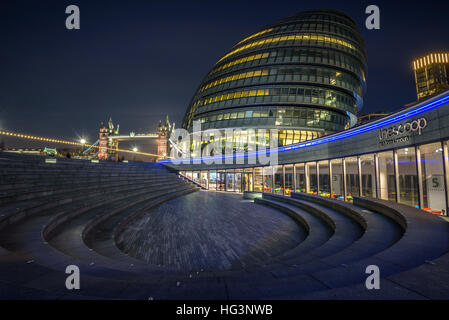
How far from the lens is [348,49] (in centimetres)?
4931

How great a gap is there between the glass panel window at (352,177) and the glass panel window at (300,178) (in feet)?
21.5

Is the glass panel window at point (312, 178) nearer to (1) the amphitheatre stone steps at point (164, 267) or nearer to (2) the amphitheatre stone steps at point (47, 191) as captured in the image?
(1) the amphitheatre stone steps at point (164, 267)

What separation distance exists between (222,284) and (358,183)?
16.5m

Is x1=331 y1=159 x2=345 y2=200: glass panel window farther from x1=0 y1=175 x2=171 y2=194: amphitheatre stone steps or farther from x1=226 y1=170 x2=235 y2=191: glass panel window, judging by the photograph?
x1=0 y1=175 x2=171 y2=194: amphitheatre stone steps

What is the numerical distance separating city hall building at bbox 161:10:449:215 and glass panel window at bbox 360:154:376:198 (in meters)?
0.08

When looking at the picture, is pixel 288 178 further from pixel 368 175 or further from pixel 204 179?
pixel 204 179

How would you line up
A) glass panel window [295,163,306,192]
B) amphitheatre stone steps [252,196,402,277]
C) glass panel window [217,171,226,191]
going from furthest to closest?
glass panel window [217,171,226,191] → glass panel window [295,163,306,192] → amphitheatre stone steps [252,196,402,277]

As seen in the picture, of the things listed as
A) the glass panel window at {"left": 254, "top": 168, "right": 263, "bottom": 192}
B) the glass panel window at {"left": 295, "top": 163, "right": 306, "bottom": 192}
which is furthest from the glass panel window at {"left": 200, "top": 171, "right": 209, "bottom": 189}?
the glass panel window at {"left": 295, "top": 163, "right": 306, "bottom": 192}

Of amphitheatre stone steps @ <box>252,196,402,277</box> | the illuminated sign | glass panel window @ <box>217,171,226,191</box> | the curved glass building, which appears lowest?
amphitheatre stone steps @ <box>252,196,402,277</box>

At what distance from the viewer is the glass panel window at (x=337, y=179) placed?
18.5 meters

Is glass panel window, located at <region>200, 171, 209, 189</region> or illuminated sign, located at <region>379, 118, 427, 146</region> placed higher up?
illuminated sign, located at <region>379, 118, 427, 146</region>

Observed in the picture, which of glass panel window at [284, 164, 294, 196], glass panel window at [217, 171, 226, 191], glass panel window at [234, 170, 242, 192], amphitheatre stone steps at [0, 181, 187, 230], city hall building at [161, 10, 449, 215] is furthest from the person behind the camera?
glass panel window at [217, 171, 226, 191]

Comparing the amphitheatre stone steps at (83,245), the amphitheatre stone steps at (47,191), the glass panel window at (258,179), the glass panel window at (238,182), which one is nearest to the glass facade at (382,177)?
the glass panel window at (258,179)

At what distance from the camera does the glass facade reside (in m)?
10.3
